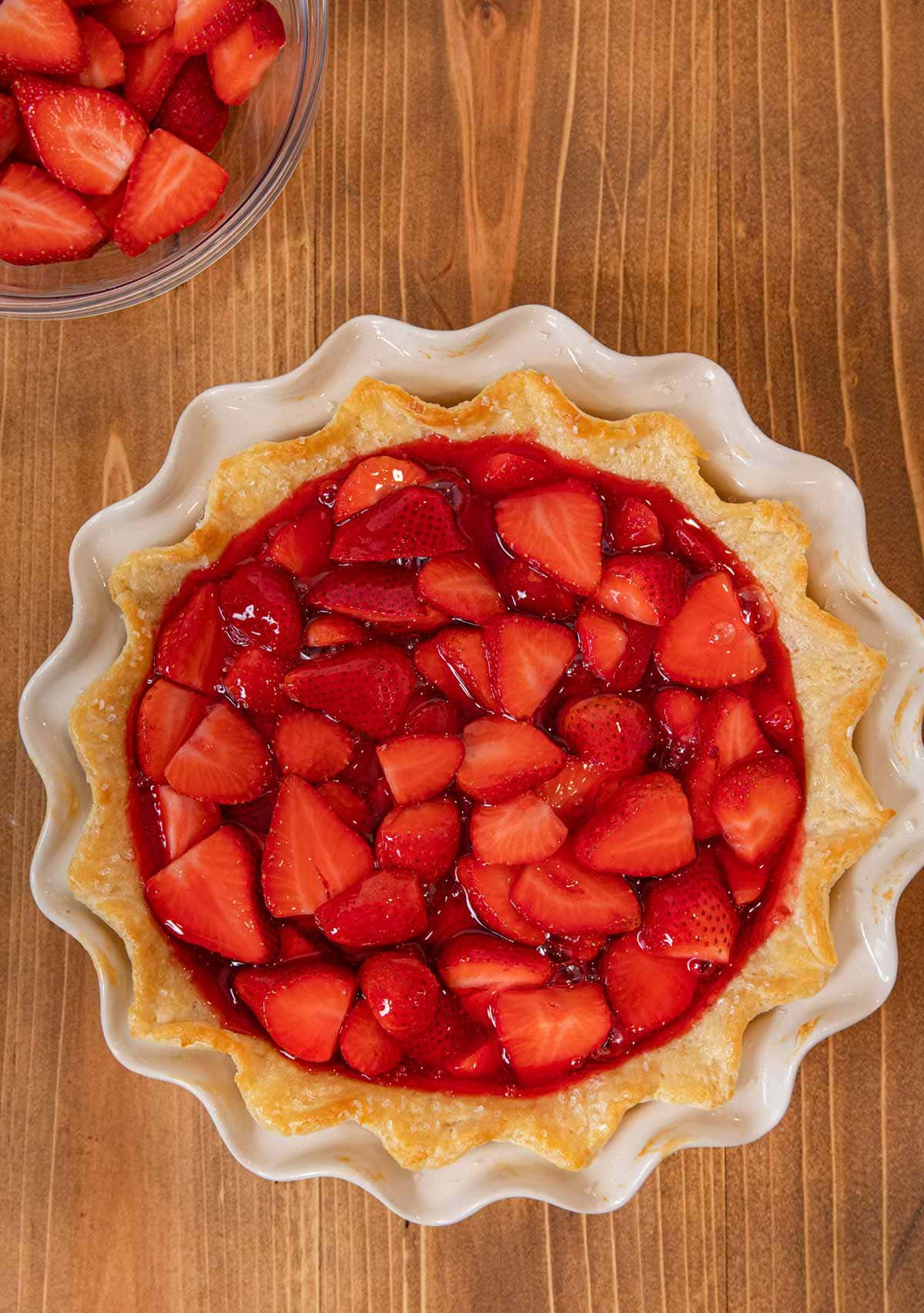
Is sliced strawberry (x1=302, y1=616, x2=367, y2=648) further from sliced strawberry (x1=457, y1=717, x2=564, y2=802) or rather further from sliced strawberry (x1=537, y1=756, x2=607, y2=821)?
sliced strawberry (x1=537, y1=756, x2=607, y2=821)

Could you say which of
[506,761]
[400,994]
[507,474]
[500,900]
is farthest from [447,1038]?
[507,474]

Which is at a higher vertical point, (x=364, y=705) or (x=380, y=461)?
(x=380, y=461)

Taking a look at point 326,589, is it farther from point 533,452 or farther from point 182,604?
point 533,452

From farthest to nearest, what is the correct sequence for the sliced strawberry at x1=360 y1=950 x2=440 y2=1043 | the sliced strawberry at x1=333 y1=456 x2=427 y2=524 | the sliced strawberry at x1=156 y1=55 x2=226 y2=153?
the sliced strawberry at x1=156 y1=55 x2=226 y2=153, the sliced strawberry at x1=333 y1=456 x2=427 y2=524, the sliced strawberry at x1=360 y1=950 x2=440 y2=1043

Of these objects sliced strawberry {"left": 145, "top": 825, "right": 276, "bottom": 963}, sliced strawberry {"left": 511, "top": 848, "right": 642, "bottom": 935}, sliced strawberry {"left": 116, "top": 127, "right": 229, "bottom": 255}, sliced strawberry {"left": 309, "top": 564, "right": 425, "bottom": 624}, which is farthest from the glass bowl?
sliced strawberry {"left": 511, "top": 848, "right": 642, "bottom": 935}

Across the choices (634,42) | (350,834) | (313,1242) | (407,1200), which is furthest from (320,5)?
(313,1242)

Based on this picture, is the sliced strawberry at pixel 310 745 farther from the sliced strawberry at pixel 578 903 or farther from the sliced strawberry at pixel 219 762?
the sliced strawberry at pixel 578 903

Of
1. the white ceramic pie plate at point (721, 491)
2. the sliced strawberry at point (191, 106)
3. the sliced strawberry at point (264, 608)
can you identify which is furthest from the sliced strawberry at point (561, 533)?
the sliced strawberry at point (191, 106)
